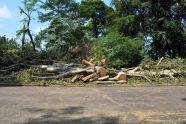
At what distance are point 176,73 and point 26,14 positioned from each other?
39.7ft

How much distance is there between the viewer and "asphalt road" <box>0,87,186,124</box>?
9.18 meters

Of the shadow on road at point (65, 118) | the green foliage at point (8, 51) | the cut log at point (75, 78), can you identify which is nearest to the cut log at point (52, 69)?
the cut log at point (75, 78)

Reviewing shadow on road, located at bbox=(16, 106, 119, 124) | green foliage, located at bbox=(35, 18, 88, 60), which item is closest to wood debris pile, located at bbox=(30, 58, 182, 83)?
green foliage, located at bbox=(35, 18, 88, 60)

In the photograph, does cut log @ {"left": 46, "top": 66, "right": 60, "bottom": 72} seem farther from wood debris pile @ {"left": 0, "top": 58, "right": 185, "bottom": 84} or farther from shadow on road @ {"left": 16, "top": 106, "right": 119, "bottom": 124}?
shadow on road @ {"left": 16, "top": 106, "right": 119, "bottom": 124}

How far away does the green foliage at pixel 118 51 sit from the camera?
67.0 feet

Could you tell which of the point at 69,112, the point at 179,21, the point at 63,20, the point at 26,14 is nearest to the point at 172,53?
the point at 179,21

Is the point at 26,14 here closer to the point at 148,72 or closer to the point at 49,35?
the point at 49,35

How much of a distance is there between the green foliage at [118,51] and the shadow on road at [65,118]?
33.7 feet

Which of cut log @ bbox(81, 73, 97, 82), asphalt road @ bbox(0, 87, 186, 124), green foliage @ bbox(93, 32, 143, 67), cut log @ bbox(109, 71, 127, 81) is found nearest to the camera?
asphalt road @ bbox(0, 87, 186, 124)

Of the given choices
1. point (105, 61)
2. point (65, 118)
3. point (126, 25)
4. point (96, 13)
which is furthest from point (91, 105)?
point (96, 13)

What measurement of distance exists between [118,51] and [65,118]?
11630 millimetres

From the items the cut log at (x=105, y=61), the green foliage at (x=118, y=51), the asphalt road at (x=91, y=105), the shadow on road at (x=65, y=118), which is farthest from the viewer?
the green foliage at (x=118, y=51)

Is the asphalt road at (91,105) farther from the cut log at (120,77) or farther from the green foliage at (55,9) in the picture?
the green foliage at (55,9)

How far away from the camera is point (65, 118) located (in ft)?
30.2
